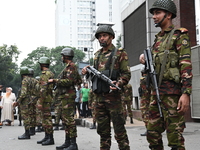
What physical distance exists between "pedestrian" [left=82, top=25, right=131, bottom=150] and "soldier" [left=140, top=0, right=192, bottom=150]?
3.79 ft

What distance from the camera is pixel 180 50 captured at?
4.48 m

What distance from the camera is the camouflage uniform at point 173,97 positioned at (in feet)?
14.3

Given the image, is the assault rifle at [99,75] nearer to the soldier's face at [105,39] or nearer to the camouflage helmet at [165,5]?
the soldier's face at [105,39]

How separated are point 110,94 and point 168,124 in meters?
1.55

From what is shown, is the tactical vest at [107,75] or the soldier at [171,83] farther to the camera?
the tactical vest at [107,75]

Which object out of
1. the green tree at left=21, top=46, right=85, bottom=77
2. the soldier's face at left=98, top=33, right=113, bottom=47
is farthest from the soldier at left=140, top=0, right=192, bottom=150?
the green tree at left=21, top=46, right=85, bottom=77

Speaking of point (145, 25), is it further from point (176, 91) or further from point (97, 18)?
point (97, 18)

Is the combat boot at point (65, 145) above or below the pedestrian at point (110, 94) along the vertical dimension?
below

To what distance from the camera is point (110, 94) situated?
228 inches

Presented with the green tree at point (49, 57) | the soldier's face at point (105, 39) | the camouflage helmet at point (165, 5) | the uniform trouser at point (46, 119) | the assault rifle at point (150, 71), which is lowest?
the uniform trouser at point (46, 119)

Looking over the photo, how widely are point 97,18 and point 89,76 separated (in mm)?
136348

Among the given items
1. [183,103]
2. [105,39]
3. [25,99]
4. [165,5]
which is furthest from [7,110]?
[183,103]

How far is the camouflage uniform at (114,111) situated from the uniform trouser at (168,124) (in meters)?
1.14

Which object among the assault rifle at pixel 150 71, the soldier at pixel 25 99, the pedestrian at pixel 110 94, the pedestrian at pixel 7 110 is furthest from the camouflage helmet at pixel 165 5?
the pedestrian at pixel 7 110
